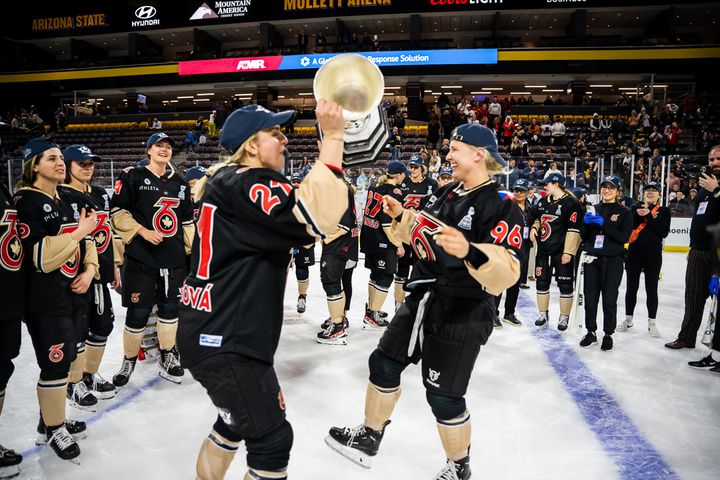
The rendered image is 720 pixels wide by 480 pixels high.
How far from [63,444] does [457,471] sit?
2.37 m

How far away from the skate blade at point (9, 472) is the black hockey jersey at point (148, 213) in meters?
1.74

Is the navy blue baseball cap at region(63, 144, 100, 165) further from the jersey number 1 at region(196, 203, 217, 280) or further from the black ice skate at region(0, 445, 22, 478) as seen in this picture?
the jersey number 1 at region(196, 203, 217, 280)

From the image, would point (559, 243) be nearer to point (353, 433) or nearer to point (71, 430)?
point (353, 433)

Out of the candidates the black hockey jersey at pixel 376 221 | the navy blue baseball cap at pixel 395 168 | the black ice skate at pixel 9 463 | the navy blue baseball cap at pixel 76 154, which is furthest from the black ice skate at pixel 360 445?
the navy blue baseball cap at pixel 395 168

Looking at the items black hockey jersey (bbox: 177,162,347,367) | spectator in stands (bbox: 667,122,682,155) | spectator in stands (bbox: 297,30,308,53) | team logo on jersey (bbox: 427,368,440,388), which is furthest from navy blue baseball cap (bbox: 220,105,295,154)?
spectator in stands (bbox: 297,30,308,53)

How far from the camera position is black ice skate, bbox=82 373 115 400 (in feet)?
13.4

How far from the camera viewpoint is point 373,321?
6273mm

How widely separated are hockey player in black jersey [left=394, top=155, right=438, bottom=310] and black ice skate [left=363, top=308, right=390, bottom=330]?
58 centimetres

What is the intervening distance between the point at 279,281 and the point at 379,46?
25.9 meters

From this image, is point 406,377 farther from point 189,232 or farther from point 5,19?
point 5,19

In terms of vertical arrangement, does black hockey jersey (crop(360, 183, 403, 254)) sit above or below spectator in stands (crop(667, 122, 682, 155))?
below

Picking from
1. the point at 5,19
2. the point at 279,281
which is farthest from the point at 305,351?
the point at 5,19

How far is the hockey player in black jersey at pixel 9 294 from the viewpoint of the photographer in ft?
9.45

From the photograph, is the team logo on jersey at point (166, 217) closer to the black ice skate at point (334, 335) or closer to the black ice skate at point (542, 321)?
the black ice skate at point (334, 335)
